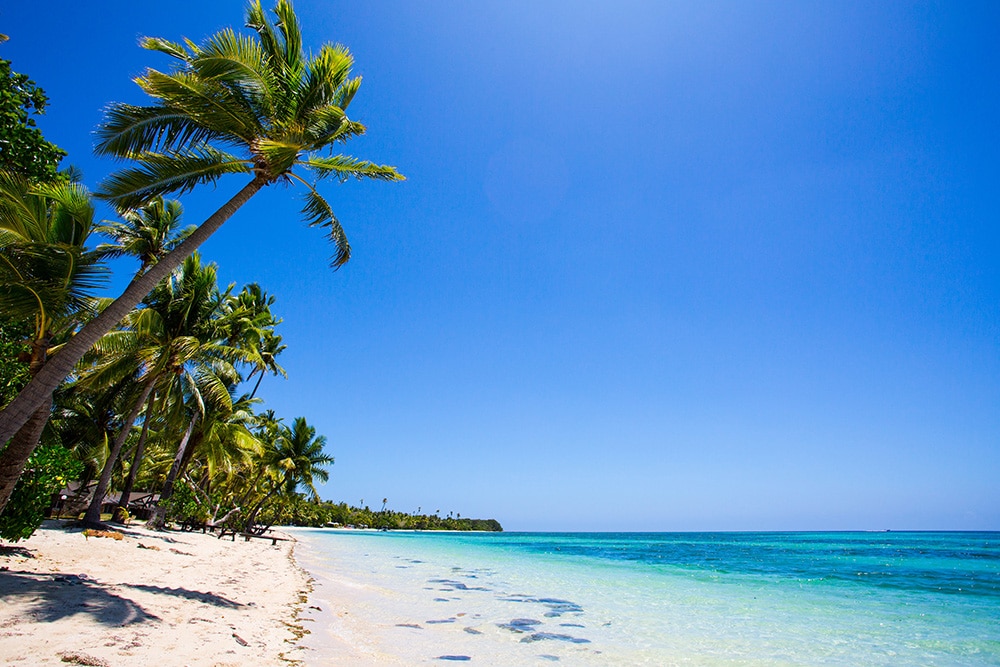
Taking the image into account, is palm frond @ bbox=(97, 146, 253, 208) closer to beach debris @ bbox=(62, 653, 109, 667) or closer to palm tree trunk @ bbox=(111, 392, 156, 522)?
beach debris @ bbox=(62, 653, 109, 667)

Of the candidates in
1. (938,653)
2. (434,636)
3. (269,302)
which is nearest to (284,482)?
(269,302)

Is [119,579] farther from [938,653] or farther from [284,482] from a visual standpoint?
[284,482]

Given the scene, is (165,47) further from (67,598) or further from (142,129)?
(67,598)

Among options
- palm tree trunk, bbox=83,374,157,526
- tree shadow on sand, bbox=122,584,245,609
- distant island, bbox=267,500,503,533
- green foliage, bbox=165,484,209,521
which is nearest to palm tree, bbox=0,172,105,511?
tree shadow on sand, bbox=122,584,245,609

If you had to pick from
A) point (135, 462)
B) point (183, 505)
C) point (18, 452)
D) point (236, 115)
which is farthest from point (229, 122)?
point (183, 505)

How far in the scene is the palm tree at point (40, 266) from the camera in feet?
20.4

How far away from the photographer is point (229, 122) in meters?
7.91

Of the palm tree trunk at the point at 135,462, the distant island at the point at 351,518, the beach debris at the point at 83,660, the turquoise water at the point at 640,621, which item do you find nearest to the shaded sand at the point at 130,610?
the beach debris at the point at 83,660

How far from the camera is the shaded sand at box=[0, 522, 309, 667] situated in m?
4.45

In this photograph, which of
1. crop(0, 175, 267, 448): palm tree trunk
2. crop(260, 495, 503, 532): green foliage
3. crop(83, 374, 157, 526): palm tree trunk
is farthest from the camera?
crop(260, 495, 503, 532): green foliage

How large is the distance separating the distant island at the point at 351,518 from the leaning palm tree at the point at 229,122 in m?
47.9

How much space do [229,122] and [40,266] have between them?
347cm

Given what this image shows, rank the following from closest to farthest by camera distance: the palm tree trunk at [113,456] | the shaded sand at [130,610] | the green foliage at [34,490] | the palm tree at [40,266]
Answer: the shaded sand at [130,610], the palm tree at [40,266], the green foliage at [34,490], the palm tree trunk at [113,456]

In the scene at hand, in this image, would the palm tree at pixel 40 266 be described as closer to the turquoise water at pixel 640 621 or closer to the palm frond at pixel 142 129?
the palm frond at pixel 142 129
